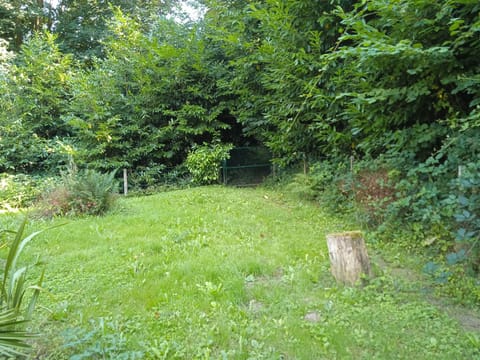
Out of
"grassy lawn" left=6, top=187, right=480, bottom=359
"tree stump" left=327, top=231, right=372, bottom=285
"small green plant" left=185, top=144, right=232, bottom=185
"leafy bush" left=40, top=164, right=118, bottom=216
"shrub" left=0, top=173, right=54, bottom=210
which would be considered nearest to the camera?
"grassy lawn" left=6, top=187, right=480, bottom=359

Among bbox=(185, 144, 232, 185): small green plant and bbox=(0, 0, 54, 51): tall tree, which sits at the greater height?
bbox=(0, 0, 54, 51): tall tree

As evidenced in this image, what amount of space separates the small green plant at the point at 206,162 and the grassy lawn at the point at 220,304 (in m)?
4.04

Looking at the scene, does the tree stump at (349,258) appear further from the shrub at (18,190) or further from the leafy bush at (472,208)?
the shrub at (18,190)

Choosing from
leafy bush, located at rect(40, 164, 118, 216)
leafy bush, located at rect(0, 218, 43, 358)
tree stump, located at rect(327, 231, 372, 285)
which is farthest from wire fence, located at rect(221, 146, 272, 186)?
leafy bush, located at rect(0, 218, 43, 358)

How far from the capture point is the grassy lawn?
1905mm

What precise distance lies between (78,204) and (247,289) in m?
3.99

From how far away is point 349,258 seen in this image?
275 centimetres

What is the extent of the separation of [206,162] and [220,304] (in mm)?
6001

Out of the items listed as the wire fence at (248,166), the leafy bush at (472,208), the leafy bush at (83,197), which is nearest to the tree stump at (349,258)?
the leafy bush at (472,208)

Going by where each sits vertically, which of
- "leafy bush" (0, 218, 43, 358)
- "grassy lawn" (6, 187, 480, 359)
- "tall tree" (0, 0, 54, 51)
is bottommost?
"grassy lawn" (6, 187, 480, 359)

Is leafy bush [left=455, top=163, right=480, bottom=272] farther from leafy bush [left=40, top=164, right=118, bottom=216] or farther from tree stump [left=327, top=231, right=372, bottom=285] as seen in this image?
leafy bush [left=40, top=164, right=118, bottom=216]

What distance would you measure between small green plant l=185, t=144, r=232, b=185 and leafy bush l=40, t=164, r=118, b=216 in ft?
9.78

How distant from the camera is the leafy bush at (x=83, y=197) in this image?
17.6 feet

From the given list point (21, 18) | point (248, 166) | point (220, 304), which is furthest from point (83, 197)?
point (21, 18)
